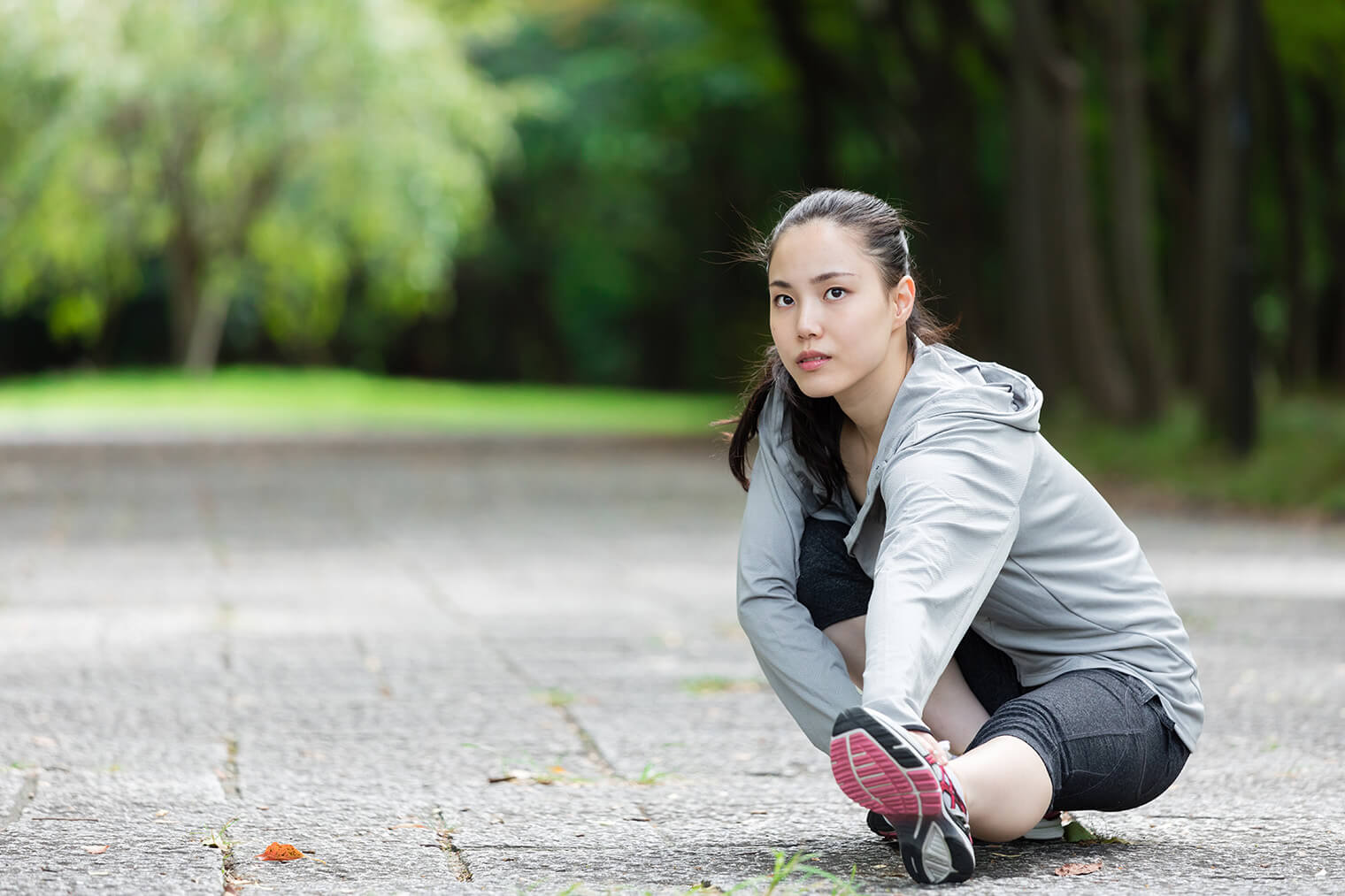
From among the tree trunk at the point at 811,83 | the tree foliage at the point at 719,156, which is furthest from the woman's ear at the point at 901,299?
the tree trunk at the point at 811,83

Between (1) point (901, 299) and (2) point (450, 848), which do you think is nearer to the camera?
(1) point (901, 299)

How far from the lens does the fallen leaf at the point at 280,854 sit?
137 inches

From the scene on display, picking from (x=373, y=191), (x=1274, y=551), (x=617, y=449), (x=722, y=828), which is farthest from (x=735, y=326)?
(x=722, y=828)

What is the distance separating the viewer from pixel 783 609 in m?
3.43

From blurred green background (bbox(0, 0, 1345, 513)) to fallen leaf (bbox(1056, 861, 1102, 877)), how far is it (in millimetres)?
9368

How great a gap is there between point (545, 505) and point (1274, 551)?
210 inches

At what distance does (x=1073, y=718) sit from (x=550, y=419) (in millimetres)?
24551

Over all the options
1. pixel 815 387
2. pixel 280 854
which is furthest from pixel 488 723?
pixel 815 387

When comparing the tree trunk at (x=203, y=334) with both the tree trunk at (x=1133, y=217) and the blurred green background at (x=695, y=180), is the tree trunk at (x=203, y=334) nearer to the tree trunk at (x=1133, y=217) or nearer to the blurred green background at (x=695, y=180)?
the blurred green background at (x=695, y=180)

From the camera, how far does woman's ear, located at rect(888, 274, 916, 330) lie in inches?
137

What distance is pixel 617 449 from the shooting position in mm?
20641

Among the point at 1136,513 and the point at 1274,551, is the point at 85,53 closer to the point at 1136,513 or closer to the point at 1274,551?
the point at 1136,513

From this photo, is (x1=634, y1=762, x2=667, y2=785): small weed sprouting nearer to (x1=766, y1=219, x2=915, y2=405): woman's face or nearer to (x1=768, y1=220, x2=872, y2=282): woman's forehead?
(x1=766, y1=219, x2=915, y2=405): woman's face

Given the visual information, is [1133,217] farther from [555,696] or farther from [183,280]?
[183,280]
